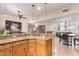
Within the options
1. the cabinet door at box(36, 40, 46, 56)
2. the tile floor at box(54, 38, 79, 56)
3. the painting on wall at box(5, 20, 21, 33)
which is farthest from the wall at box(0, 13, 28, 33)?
the tile floor at box(54, 38, 79, 56)

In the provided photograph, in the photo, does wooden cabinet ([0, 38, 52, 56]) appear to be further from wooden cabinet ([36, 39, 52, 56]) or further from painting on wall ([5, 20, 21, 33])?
painting on wall ([5, 20, 21, 33])

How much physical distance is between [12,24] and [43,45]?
1365 mm

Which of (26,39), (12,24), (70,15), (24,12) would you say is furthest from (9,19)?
(70,15)

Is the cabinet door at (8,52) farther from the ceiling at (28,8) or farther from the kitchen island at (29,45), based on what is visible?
the ceiling at (28,8)

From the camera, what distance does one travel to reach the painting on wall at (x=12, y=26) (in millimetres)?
3652

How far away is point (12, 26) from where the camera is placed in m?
3.72

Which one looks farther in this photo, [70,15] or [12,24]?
[70,15]

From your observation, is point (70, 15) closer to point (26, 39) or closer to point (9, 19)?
point (26, 39)

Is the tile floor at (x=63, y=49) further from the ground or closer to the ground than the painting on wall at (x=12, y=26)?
closer to the ground

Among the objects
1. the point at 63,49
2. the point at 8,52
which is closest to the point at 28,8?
the point at 8,52

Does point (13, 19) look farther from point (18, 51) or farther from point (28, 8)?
point (18, 51)

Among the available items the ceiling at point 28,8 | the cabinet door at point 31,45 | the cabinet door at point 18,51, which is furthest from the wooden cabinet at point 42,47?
the ceiling at point 28,8

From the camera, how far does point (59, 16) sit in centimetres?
401

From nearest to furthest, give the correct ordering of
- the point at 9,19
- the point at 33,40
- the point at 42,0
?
the point at 42,0 → the point at 9,19 → the point at 33,40
